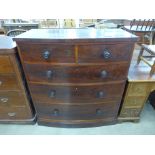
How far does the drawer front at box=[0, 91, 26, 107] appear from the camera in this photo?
1.35 m

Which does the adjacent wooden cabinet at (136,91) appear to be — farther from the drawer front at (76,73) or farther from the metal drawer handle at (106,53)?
the metal drawer handle at (106,53)

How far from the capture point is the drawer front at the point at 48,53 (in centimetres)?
102

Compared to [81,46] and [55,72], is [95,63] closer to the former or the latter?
[81,46]

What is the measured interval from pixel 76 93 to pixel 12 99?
2.10ft

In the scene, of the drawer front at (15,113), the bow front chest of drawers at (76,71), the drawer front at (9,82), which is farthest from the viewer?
the drawer front at (15,113)

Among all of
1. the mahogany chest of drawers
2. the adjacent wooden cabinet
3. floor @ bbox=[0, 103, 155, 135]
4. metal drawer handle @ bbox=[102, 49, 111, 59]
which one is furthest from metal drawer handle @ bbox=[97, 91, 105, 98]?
the mahogany chest of drawers

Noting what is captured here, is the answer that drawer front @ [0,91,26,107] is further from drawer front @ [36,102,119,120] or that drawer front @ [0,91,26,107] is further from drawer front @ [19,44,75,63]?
drawer front @ [19,44,75,63]

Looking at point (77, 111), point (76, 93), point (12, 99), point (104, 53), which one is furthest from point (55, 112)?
point (104, 53)

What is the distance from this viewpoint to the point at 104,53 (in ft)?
3.39

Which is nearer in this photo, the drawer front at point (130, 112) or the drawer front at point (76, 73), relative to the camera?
the drawer front at point (76, 73)

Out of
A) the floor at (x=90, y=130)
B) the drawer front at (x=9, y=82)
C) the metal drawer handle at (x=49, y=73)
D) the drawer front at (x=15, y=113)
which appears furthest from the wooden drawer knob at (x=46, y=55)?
the floor at (x=90, y=130)

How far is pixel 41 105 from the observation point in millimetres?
1399

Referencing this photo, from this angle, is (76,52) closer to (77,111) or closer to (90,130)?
(77,111)
